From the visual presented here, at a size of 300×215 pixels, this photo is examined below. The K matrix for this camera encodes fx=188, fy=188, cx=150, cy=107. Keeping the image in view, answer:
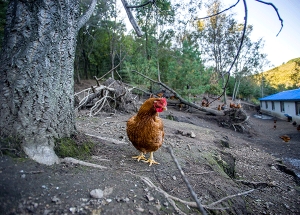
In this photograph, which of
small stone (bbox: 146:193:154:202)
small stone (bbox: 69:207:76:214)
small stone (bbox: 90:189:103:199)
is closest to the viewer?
small stone (bbox: 69:207:76:214)

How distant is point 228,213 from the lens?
225 cm

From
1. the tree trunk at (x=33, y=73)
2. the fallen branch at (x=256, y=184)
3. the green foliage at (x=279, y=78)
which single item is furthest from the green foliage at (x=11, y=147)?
the green foliage at (x=279, y=78)

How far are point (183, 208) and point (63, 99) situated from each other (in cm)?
181

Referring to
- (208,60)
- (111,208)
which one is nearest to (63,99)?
(111,208)

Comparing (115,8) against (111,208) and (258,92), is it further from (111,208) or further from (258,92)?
(258,92)

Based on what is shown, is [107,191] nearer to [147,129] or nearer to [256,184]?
[147,129]

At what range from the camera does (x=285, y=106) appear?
18.8 metres

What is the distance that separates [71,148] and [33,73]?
3.13 feet

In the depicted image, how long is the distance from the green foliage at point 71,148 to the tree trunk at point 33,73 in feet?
0.28

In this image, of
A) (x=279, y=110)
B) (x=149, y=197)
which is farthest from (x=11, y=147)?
(x=279, y=110)

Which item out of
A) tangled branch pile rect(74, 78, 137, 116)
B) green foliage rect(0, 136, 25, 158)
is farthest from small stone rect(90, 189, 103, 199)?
tangled branch pile rect(74, 78, 137, 116)

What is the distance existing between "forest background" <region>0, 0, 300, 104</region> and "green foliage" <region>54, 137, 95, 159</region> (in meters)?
8.85

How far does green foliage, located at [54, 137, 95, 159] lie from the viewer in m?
2.16

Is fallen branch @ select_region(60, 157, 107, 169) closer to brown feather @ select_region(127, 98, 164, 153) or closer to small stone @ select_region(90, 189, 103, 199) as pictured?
small stone @ select_region(90, 189, 103, 199)
